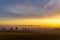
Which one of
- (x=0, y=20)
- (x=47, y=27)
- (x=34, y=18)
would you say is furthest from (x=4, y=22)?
(x=47, y=27)

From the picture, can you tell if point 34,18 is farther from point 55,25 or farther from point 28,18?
point 55,25

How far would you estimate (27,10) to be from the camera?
2207 millimetres

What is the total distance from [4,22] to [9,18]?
0.35 feet

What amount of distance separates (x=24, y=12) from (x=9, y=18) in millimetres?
279
